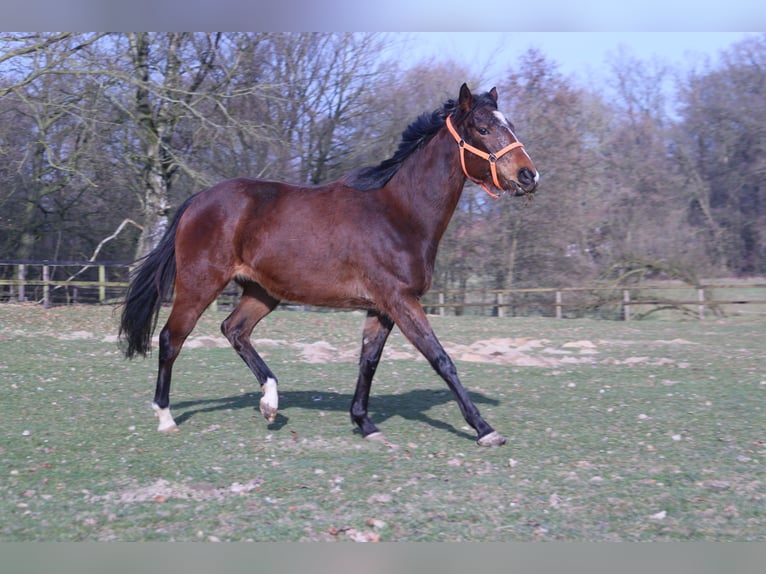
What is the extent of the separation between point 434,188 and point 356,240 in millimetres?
807

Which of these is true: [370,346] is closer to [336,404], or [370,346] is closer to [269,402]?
[269,402]

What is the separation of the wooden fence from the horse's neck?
18438mm

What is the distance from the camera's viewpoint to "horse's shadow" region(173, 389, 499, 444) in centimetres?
710

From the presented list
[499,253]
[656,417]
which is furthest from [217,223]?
[499,253]

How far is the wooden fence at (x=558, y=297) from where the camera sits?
77.7ft

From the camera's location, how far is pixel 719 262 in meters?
30.3

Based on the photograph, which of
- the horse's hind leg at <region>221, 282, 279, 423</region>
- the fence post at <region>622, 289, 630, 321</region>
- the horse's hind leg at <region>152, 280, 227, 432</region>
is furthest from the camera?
the fence post at <region>622, 289, 630, 321</region>

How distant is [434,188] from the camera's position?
6203 mm

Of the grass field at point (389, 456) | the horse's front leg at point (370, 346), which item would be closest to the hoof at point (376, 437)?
the grass field at point (389, 456)

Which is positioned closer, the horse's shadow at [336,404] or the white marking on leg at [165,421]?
the white marking on leg at [165,421]

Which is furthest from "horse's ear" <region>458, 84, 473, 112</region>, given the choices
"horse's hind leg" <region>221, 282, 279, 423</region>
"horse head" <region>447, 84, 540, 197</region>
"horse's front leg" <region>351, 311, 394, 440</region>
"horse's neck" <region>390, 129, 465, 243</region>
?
"horse's hind leg" <region>221, 282, 279, 423</region>

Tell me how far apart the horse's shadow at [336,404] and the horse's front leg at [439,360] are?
2.46ft

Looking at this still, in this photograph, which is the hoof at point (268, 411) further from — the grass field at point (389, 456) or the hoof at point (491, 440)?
the hoof at point (491, 440)

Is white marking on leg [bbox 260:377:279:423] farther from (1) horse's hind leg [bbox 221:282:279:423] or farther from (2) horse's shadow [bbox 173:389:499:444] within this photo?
(2) horse's shadow [bbox 173:389:499:444]
